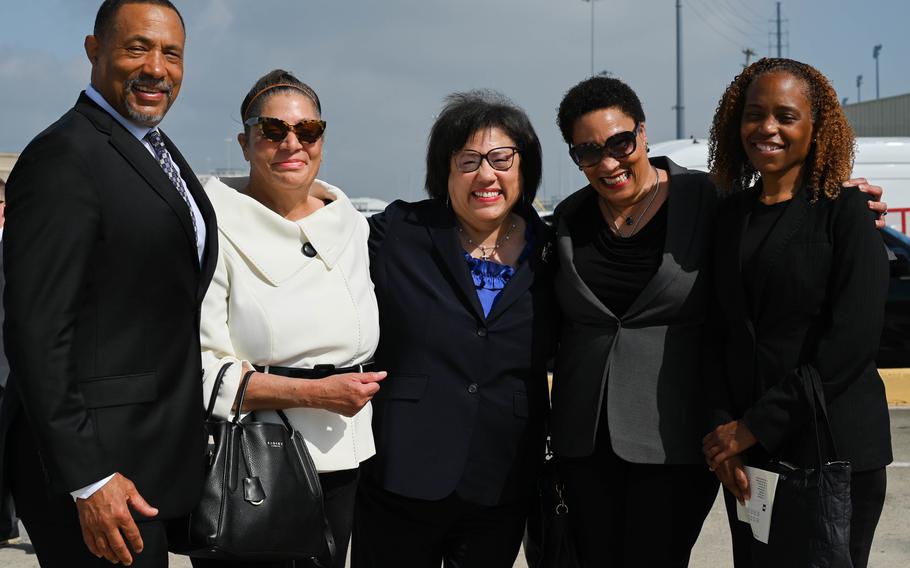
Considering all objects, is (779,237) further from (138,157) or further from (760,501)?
(138,157)

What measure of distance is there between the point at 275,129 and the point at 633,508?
1.66m

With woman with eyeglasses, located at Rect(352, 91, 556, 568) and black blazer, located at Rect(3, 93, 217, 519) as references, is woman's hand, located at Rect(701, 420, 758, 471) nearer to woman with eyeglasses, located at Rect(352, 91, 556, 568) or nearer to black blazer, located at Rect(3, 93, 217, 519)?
woman with eyeglasses, located at Rect(352, 91, 556, 568)

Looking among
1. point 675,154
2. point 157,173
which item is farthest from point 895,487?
point 675,154

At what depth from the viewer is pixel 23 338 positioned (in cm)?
204

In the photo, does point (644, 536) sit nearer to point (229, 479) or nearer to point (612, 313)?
point (612, 313)

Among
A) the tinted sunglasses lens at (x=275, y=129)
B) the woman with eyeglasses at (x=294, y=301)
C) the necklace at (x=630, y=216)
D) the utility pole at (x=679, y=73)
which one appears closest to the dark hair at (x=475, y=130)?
the necklace at (x=630, y=216)

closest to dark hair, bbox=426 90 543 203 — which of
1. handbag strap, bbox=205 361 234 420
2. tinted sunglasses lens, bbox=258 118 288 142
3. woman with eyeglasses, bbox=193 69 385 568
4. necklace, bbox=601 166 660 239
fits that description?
necklace, bbox=601 166 660 239

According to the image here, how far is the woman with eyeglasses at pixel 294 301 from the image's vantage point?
273 cm

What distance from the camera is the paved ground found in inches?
186

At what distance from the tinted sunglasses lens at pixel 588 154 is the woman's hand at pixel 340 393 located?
1.04 metres

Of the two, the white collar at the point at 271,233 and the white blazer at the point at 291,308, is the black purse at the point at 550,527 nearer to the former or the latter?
the white blazer at the point at 291,308

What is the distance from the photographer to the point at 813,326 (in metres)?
2.69

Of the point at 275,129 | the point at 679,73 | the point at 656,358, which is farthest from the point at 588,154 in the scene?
the point at 679,73

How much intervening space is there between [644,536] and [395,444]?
2.83ft
